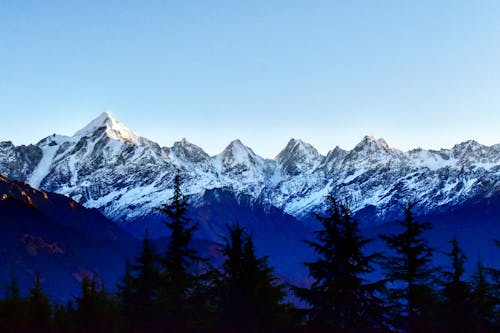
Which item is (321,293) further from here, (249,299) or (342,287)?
(249,299)

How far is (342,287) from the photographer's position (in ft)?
140

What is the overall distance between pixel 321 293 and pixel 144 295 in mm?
13695

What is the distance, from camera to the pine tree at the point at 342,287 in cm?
4266

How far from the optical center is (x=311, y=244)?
43.7m

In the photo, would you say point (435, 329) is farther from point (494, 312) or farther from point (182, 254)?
point (182, 254)

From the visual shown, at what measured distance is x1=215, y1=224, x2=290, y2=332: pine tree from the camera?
44094mm

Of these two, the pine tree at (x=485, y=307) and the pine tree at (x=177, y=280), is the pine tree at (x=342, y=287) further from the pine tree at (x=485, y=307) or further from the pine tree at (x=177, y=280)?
the pine tree at (x=177, y=280)

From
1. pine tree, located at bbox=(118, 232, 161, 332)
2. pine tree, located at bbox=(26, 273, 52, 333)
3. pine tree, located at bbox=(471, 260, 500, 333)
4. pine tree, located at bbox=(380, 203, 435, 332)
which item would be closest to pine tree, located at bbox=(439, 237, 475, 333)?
pine tree, located at bbox=(471, 260, 500, 333)

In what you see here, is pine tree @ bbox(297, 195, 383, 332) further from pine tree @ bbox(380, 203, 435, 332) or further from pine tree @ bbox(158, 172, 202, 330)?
pine tree @ bbox(158, 172, 202, 330)

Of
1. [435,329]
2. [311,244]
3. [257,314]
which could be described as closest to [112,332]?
[257,314]

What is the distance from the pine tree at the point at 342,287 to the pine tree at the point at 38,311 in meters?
23.3

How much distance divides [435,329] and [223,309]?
12.4 m

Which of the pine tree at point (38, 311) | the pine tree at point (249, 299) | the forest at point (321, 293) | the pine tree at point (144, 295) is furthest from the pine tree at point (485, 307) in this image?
the pine tree at point (38, 311)

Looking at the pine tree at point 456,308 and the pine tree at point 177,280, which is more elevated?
the pine tree at point 177,280
